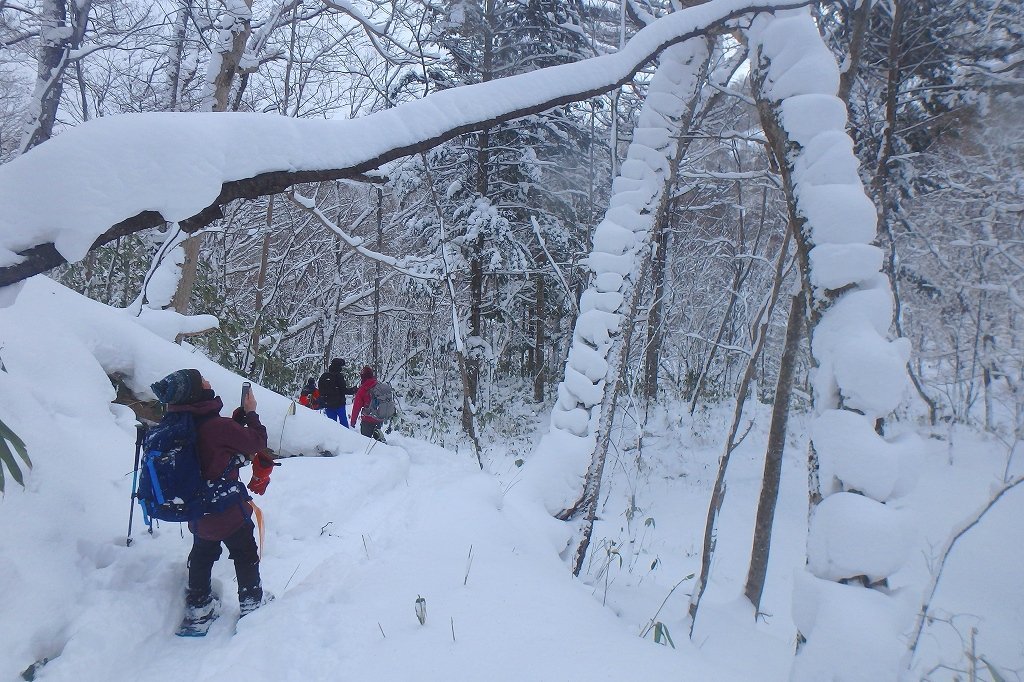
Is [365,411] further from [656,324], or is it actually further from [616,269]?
[656,324]

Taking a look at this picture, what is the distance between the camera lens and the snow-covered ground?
243cm

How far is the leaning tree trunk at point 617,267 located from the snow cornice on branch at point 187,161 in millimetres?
1763

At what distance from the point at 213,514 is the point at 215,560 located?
31cm

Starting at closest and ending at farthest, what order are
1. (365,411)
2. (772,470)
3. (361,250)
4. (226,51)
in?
1. (772,470)
2. (361,250)
3. (226,51)
4. (365,411)

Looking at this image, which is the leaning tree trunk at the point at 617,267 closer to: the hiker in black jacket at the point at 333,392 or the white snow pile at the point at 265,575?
the white snow pile at the point at 265,575

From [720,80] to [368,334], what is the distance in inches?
745

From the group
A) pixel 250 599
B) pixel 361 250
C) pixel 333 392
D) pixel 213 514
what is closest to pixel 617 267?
pixel 213 514

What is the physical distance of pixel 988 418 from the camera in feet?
42.5

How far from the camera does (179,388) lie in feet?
10.4

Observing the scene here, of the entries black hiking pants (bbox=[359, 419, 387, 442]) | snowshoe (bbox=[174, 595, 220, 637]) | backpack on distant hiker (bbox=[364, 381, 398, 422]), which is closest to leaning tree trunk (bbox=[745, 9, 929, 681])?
snowshoe (bbox=[174, 595, 220, 637])

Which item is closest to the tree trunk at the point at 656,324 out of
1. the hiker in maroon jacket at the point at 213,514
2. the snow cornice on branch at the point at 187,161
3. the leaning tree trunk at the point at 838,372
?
the leaning tree trunk at the point at 838,372

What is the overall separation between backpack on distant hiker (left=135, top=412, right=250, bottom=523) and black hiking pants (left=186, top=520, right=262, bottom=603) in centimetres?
21

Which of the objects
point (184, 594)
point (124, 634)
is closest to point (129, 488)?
point (184, 594)

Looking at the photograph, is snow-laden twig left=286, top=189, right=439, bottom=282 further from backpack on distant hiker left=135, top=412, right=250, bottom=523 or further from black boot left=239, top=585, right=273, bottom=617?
black boot left=239, top=585, right=273, bottom=617
